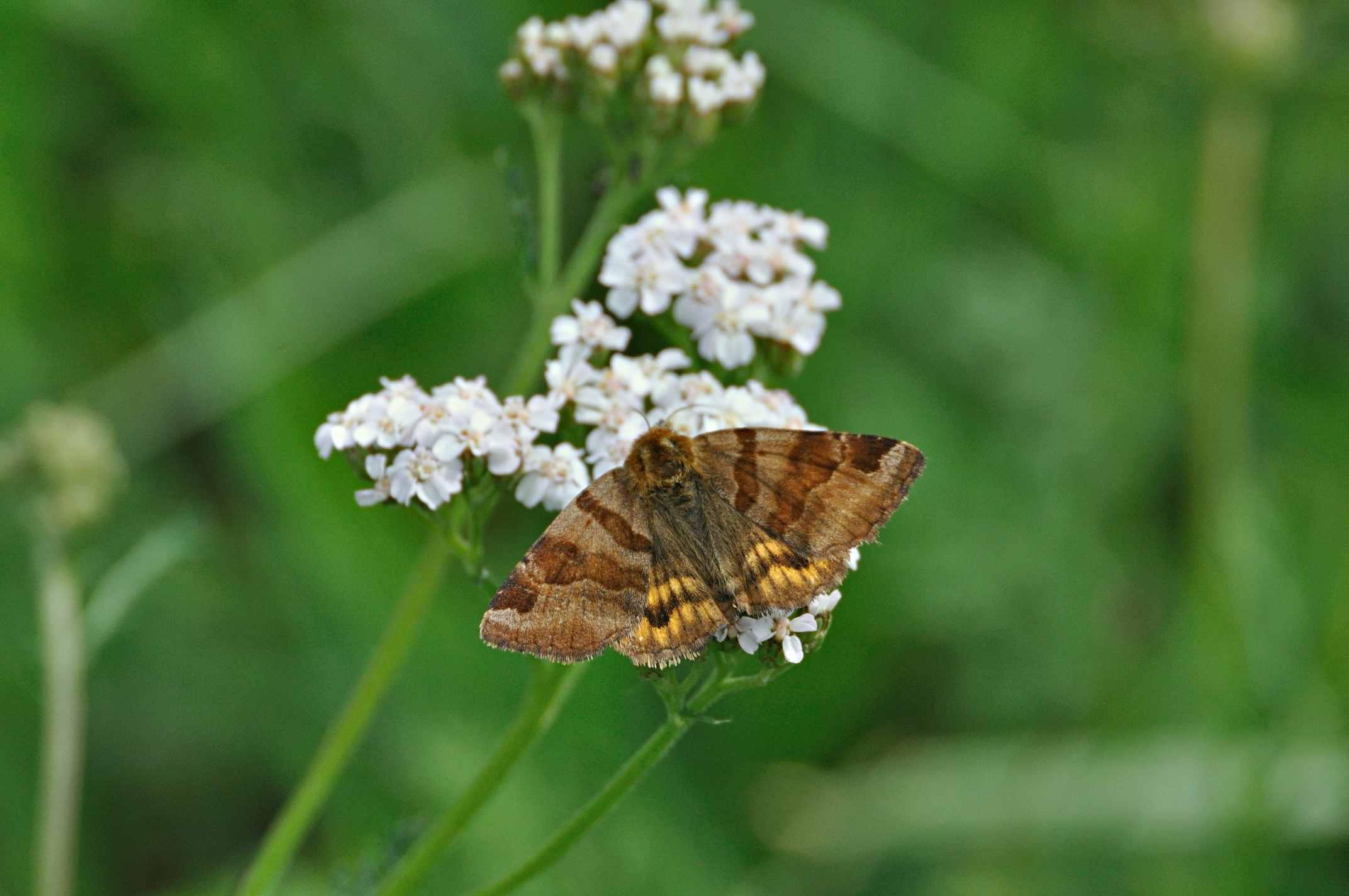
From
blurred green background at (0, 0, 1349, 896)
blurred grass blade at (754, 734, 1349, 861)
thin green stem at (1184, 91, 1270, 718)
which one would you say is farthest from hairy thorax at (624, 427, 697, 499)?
thin green stem at (1184, 91, 1270, 718)

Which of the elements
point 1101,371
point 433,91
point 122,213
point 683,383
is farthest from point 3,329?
point 1101,371

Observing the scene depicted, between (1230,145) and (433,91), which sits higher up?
(433,91)

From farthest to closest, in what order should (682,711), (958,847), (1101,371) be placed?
(1101,371) → (958,847) → (682,711)

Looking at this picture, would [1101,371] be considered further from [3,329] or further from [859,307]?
[3,329]

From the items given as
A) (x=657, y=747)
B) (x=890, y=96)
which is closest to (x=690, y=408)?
(x=657, y=747)

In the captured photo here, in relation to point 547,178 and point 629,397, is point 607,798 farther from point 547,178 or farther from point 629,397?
point 547,178

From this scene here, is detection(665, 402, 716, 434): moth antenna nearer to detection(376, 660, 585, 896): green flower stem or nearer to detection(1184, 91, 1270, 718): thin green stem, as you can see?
detection(376, 660, 585, 896): green flower stem
